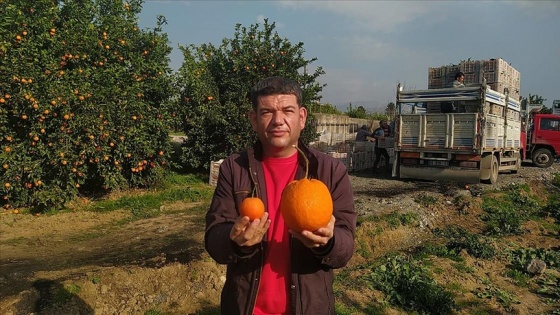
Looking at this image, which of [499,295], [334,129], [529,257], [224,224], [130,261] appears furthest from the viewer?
[334,129]

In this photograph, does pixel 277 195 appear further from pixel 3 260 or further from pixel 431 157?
pixel 431 157

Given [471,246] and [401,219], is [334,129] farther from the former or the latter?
[471,246]

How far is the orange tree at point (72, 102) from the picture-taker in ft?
25.4

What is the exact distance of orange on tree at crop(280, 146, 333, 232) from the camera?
163 cm

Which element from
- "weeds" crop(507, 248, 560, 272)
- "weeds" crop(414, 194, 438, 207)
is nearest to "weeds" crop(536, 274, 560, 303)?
"weeds" crop(507, 248, 560, 272)

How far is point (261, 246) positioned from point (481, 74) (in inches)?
617

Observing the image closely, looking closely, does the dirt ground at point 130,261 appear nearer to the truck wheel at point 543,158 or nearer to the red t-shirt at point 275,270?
the red t-shirt at point 275,270

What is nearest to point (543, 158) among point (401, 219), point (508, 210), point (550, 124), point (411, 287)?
point (550, 124)

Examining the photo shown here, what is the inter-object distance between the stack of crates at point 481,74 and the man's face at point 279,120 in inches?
559

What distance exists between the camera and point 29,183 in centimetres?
800

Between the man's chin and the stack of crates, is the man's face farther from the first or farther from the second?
the stack of crates

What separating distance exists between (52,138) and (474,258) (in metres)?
8.43

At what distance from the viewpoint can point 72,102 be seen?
8.18m

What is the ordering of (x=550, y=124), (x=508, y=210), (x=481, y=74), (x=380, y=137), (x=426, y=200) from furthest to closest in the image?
(x=550, y=124) → (x=380, y=137) → (x=481, y=74) → (x=426, y=200) → (x=508, y=210)
